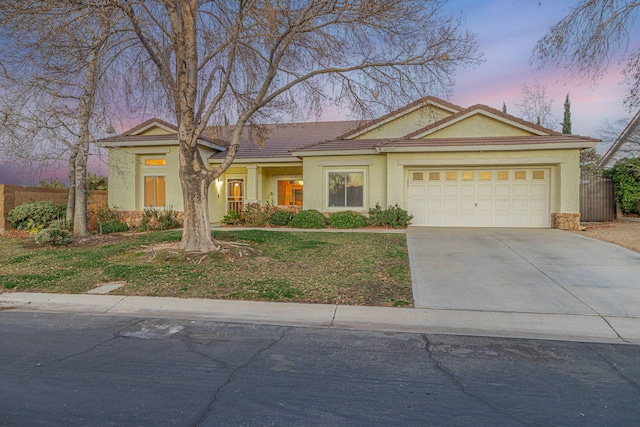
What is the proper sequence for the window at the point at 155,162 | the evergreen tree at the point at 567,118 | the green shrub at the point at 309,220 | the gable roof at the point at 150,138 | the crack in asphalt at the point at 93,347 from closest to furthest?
the crack in asphalt at the point at 93,347 → the green shrub at the point at 309,220 → the gable roof at the point at 150,138 → the window at the point at 155,162 → the evergreen tree at the point at 567,118

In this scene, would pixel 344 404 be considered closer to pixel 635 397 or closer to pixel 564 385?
pixel 564 385

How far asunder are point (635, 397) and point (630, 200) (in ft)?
62.7

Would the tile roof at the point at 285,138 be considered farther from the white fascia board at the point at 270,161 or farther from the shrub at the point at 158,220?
the shrub at the point at 158,220

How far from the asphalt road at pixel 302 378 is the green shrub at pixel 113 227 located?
37.6ft

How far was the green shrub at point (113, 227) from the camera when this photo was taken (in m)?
16.3

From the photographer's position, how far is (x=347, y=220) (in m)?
16.2

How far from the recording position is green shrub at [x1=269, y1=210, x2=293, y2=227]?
56.5 ft

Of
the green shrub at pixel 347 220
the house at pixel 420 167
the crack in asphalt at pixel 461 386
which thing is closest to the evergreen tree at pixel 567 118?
the house at pixel 420 167

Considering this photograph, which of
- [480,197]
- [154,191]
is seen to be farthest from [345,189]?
[154,191]

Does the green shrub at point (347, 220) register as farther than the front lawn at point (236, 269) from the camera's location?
Yes

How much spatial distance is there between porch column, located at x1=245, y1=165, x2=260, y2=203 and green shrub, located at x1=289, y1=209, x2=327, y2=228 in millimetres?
3151

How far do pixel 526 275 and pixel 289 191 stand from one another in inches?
585

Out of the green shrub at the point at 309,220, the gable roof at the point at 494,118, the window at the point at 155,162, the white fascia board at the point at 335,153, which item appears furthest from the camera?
the window at the point at 155,162

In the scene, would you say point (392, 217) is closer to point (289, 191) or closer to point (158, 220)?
point (289, 191)
